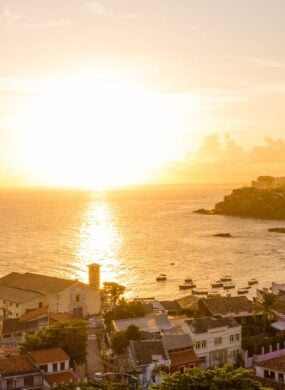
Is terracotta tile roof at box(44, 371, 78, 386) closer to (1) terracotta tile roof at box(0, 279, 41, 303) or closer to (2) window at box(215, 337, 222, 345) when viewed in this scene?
(2) window at box(215, 337, 222, 345)

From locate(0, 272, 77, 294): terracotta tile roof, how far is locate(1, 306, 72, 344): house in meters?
4.54

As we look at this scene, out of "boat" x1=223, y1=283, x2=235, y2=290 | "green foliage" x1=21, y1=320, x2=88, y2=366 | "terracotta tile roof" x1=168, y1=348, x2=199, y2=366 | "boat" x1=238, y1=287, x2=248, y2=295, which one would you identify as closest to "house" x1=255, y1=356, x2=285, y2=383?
"terracotta tile roof" x1=168, y1=348, x2=199, y2=366

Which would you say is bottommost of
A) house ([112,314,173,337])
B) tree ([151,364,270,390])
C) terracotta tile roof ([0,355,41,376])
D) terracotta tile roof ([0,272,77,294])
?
house ([112,314,173,337])

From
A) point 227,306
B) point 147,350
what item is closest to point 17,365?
point 147,350

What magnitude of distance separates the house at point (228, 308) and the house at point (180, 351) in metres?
9.49

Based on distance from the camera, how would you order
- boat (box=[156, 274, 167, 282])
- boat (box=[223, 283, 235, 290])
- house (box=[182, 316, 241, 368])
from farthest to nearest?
boat (box=[156, 274, 167, 282]) < boat (box=[223, 283, 235, 290]) < house (box=[182, 316, 241, 368])

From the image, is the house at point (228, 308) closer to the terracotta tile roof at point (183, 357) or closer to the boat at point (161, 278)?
the terracotta tile roof at point (183, 357)

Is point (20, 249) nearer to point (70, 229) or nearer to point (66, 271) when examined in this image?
point (66, 271)

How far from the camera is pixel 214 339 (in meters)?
45.6

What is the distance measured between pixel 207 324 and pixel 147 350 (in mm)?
7162

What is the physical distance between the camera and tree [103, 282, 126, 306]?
201 feet

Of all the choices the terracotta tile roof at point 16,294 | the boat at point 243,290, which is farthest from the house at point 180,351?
the boat at point 243,290

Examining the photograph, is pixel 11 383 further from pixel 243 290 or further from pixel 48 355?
pixel 243 290

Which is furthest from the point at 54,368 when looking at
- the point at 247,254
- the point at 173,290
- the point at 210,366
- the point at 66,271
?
the point at 247,254
